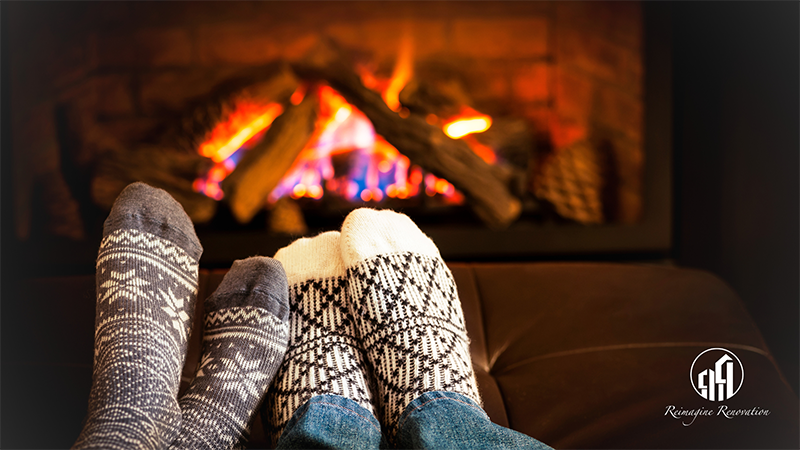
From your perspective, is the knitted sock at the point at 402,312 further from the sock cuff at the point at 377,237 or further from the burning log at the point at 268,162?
the burning log at the point at 268,162

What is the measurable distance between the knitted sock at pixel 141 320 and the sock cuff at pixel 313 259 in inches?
5.3

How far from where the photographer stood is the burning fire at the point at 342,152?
4.53ft

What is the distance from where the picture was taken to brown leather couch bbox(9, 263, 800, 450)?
1.95 ft

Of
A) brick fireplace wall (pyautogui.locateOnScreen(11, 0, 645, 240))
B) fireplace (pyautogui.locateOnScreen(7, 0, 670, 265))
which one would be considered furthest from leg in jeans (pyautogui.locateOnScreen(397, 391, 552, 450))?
brick fireplace wall (pyautogui.locateOnScreen(11, 0, 645, 240))

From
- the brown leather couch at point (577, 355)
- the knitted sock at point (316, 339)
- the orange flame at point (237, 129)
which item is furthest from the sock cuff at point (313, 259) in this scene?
the orange flame at point (237, 129)

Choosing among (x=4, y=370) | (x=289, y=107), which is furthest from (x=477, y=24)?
(x=4, y=370)

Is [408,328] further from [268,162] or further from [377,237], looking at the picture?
[268,162]

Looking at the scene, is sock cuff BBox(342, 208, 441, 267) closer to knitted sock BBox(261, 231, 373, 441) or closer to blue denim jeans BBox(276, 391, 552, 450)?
knitted sock BBox(261, 231, 373, 441)

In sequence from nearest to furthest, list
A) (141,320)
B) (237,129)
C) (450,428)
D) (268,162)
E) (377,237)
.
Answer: (450,428), (141,320), (377,237), (268,162), (237,129)

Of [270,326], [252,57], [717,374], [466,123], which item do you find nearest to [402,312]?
[270,326]

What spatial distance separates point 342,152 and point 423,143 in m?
0.23

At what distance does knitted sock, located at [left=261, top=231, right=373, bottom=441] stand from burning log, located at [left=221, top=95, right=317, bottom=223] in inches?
21.1

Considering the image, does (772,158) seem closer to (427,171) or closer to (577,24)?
(577,24)

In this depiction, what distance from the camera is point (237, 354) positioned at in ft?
2.07
